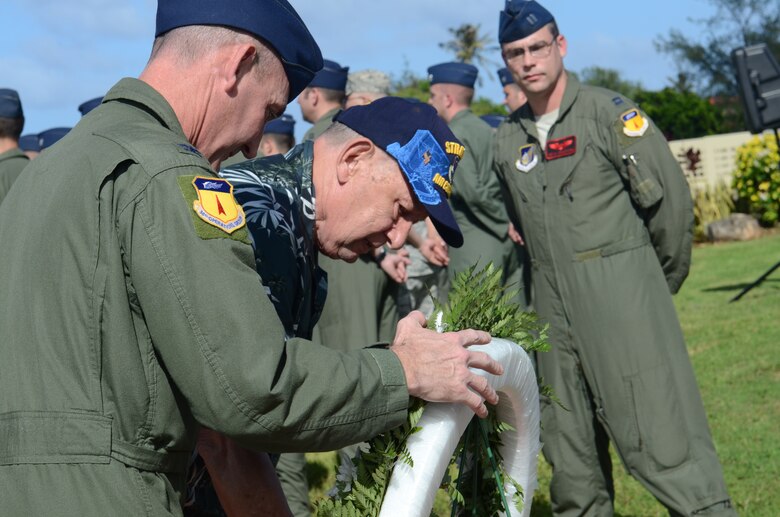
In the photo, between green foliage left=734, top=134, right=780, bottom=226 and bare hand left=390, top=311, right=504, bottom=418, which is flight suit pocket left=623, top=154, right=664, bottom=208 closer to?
bare hand left=390, top=311, right=504, bottom=418

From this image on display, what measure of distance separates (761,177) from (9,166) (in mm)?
17388

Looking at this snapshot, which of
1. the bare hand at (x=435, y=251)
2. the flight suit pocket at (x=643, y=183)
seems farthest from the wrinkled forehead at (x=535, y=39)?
the bare hand at (x=435, y=251)

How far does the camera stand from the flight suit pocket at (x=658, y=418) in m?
4.97

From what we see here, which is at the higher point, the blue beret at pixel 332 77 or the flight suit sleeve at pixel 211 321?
the blue beret at pixel 332 77

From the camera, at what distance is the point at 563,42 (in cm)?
587

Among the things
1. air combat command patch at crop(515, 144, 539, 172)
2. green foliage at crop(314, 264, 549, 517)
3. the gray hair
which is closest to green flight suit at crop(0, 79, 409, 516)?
the gray hair

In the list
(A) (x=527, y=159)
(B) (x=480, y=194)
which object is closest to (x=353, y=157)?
(A) (x=527, y=159)

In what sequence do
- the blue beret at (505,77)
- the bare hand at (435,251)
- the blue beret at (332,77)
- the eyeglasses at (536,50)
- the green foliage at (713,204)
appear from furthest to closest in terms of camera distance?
1. the green foliage at (713,204)
2. the blue beret at (505,77)
3. the blue beret at (332,77)
4. the bare hand at (435,251)
5. the eyeglasses at (536,50)

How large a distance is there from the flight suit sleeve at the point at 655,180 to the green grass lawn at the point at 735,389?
1.75 m

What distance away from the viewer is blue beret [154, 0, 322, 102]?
215 centimetres

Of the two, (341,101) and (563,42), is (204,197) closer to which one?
(563,42)

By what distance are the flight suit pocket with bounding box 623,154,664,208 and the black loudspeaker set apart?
9106mm

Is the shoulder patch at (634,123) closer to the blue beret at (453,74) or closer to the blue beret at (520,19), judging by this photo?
the blue beret at (520,19)

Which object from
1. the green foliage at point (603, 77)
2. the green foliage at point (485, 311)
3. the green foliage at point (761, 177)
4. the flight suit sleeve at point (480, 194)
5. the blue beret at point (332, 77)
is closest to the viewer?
the green foliage at point (485, 311)
